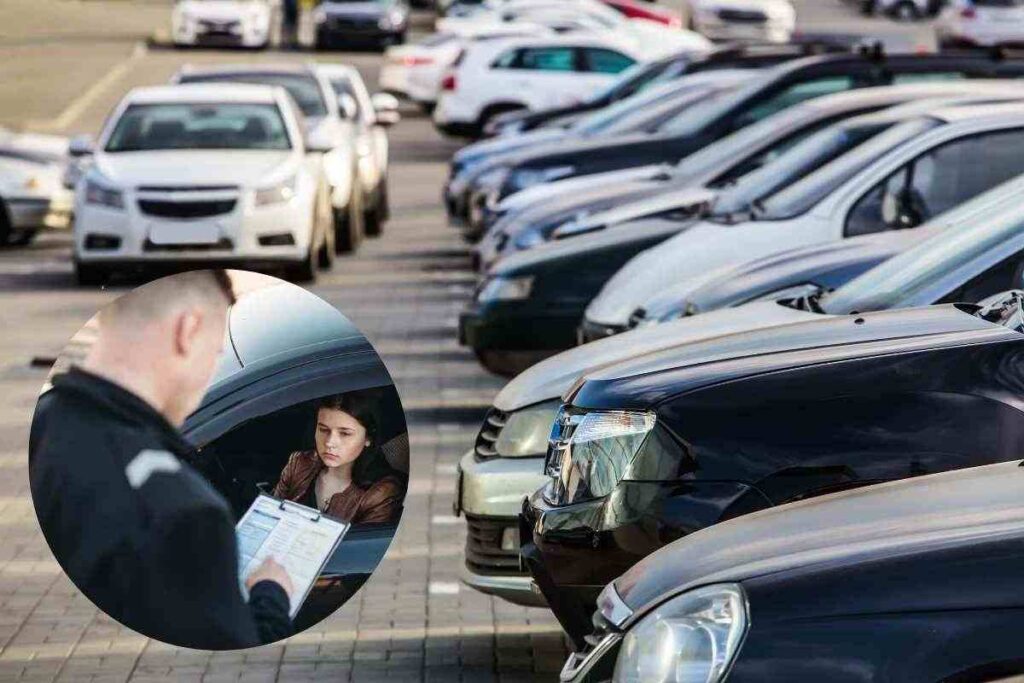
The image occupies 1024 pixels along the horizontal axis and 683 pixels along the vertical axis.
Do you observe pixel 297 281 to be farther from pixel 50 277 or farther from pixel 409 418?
pixel 409 418

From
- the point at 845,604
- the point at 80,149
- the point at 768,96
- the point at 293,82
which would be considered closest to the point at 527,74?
the point at 293,82

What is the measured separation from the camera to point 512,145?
2114 cm

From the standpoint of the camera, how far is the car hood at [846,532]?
12.3 ft

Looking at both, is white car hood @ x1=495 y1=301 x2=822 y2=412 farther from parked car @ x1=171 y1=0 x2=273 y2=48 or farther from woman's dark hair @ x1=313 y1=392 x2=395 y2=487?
parked car @ x1=171 y1=0 x2=273 y2=48

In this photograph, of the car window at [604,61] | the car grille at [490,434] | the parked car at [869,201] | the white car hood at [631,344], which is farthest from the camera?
the car window at [604,61]

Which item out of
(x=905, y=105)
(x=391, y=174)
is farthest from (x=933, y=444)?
(x=391, y=174)

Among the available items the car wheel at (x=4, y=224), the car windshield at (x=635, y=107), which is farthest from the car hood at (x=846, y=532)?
the car wheel at (x=4, y=224)

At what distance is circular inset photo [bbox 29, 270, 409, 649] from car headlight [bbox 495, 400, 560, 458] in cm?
184

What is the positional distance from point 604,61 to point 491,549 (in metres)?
24.5

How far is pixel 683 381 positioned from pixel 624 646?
165cm

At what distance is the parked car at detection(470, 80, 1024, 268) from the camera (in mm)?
12188

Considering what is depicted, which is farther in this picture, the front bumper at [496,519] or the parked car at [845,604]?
the front bumper at [496,519]

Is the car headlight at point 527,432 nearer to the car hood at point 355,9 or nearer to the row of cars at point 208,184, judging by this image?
the row of cars at point 208,184

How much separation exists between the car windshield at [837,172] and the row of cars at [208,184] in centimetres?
671
